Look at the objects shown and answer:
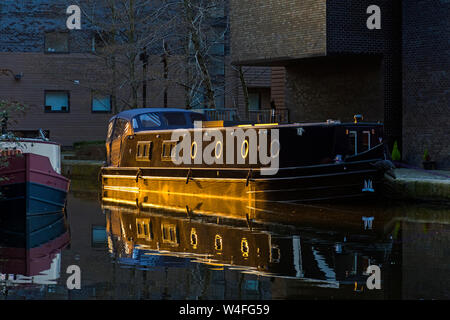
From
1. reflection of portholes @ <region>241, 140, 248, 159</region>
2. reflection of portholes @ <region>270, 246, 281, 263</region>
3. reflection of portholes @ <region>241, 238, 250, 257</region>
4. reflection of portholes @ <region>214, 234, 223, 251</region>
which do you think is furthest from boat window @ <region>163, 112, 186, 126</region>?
reflection of portholes @ <region>270, 246, 281, 263</region>

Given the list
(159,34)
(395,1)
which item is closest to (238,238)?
(395,1)

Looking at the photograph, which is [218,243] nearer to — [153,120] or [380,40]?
[153,120]

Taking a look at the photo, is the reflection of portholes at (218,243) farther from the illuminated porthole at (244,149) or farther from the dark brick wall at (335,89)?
the dark brick wall at (335,89)

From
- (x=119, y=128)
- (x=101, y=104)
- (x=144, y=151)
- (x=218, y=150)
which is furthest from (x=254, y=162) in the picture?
(x=101, y=104)

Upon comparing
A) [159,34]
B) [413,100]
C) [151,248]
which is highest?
[159,34]

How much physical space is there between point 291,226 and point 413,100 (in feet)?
48.2

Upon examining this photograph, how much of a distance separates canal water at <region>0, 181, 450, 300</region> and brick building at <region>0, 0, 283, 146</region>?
105 feet

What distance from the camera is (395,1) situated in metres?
32.7

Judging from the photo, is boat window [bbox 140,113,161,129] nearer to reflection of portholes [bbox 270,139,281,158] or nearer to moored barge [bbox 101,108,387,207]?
moored barge [bbox 101,108,387,207]

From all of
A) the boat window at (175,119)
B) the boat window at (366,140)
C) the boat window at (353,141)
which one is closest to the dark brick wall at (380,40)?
the boat window at (175,119)

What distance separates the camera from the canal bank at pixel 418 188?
898 inches

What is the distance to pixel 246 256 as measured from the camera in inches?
533
